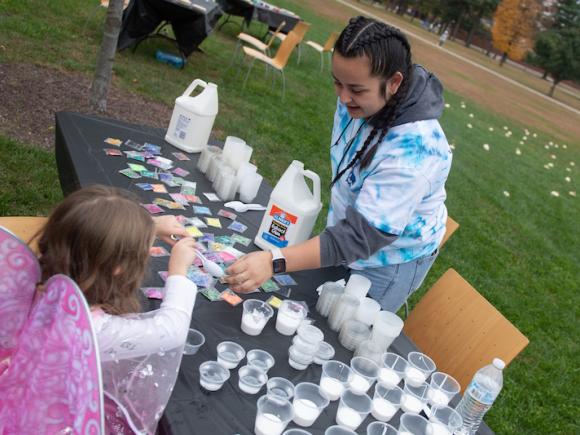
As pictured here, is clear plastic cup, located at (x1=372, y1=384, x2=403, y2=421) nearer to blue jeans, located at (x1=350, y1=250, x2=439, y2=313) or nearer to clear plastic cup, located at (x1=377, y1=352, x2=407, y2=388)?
clear plastic cup, located at (x1=377, y1=352, x2=407, y2=388)

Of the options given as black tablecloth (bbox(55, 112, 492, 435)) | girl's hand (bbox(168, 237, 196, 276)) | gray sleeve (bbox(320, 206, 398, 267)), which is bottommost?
black tablecloth (bbox(55, 112, 492, 435))

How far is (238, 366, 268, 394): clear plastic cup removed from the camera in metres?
1.57

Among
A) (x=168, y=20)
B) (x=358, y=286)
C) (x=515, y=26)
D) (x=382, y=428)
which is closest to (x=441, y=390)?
(x=382, y=428)

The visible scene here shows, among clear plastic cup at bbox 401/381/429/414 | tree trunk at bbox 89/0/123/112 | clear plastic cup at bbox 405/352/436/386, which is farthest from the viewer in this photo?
tree trunk at bbox 89/0/123/112

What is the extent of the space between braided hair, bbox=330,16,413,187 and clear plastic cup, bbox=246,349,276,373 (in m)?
0.84

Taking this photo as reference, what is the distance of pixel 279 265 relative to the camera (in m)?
1.91

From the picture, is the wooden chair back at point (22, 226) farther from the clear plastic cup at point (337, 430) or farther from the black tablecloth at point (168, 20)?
the black tablecloth at point (168, 20)

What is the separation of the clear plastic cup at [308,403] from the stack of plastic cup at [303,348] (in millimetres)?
121

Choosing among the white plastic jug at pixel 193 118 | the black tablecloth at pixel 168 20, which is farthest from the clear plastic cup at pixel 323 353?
the black tablecloth at pixel 168 20

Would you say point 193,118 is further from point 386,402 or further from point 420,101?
point 386,402

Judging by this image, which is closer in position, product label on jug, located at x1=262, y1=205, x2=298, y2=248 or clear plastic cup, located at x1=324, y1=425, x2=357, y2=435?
clear plastic cup, located at x1=324, y1=425, x2=357, y2=435

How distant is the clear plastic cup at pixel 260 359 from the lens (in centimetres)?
168

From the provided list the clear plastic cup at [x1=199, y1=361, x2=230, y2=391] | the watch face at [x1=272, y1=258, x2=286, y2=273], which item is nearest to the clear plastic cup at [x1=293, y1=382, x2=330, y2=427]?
the clear plastic cup at [x1=199, y1=361, x2=230, y2=391]

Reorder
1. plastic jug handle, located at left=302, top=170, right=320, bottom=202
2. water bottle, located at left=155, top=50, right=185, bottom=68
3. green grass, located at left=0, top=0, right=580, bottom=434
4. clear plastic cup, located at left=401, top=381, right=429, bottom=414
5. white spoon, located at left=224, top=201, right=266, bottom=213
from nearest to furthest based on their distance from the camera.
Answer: clear plastic cup, located at left=401, top=381, right=429, bottom=414 < plastic jug handle, located at left=302, top=170, right=320, bottom=202 < white spoon, located at left=224, top=201, right=266, bottom=213 < green grass, located at left=0, top=0, right=580, bottom=434 < water bottle, located at left=155, top=50, right=185, bottom=68
